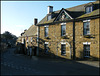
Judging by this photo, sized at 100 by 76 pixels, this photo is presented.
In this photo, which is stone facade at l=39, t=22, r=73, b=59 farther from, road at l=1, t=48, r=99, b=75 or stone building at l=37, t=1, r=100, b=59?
road at l=1, t=48, r=99, b=75

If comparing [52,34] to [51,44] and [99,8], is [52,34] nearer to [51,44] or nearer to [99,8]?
[51,44]

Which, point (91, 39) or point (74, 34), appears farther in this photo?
point (74, 34)

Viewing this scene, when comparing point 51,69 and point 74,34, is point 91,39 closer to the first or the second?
point 74,34

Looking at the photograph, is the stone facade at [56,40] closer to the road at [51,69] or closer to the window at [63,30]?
the window at [63,30]

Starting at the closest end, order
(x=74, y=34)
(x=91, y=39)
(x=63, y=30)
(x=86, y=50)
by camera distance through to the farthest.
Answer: (x=91, y=39)
(x=86, y=50)
(x=74, y=34)
(x=63, y=30)

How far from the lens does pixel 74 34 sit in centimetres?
2148

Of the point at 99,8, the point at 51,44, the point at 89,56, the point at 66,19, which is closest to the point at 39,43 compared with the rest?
Result: the point at 51,44

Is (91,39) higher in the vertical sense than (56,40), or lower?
higher

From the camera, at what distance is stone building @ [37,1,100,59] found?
1906 centimetres

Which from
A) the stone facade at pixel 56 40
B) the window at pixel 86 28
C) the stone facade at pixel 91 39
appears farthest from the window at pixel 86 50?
the stone facade at pixel 56 40

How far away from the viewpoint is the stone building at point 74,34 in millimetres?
19062

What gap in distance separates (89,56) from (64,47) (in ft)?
16.2

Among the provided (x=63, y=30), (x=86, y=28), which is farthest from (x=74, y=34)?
(x=63, y=30)

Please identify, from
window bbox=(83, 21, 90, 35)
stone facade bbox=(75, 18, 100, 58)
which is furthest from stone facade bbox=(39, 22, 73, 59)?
window bbox=(83, 21, 90, 35)
